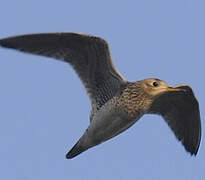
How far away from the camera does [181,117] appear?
15172 mm

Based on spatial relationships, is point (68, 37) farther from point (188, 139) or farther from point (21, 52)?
point (188, 139)

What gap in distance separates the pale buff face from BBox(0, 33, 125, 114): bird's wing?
Result: 0.45 meters

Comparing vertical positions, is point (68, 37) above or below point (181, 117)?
above

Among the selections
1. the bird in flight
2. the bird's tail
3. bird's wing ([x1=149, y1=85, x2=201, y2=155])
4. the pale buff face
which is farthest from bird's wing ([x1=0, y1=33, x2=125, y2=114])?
bird's wing ([x1=149, y1=85, x2=201, y2=155])

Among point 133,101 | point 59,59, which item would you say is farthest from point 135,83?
point 59,59

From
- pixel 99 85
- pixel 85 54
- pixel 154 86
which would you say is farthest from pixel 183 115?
pixel 85 54

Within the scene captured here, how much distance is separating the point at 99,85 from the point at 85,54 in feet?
2.11

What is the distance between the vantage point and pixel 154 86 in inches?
547

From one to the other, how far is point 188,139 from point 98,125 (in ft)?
8.53

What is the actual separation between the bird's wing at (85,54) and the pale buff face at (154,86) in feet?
1.48

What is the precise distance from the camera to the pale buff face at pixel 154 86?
45.4 ft

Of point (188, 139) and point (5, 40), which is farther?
point (188, 139)

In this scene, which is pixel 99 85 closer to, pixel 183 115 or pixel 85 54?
pixel 85 54

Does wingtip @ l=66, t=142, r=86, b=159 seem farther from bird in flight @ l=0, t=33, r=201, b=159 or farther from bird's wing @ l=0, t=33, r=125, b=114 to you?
bird's wing @ l=0, t=33, r=125, b=114
